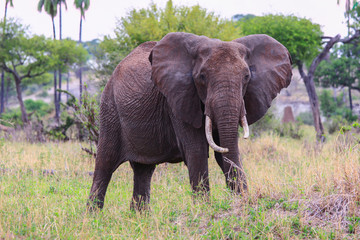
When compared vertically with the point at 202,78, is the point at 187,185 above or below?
below

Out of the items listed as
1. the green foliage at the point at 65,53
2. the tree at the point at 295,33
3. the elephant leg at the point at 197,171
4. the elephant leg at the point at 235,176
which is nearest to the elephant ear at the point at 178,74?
the elephant leg at the point at 197,171

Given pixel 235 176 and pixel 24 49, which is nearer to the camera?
pixel 235 176

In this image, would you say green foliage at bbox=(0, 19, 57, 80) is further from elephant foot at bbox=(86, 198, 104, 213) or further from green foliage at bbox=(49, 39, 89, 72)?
elephant foot at bbox=(86, 198, 104, 213)

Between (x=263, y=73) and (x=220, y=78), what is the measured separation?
0.70 meters

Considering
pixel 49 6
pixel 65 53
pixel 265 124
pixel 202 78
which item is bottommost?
pixel 265 124

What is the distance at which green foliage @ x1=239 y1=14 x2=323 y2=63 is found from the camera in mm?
18047

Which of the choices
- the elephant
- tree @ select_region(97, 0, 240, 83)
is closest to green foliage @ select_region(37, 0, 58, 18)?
tree @ select_region(97, 0, 240, 83)

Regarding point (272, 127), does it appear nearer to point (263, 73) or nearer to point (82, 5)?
point (263, 73)

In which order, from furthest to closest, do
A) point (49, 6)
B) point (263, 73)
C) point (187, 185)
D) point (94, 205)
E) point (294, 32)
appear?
point (49, 6) → point (294, 32) → point (187, 185) → point (94, 205) → point (263, 73)

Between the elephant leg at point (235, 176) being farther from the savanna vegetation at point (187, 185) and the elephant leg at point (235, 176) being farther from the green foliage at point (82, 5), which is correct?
the green foliage at point (82, 5)

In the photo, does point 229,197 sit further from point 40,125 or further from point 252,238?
point 40,125

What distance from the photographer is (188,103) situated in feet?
15.5

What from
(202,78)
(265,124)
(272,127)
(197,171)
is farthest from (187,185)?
(272,127)

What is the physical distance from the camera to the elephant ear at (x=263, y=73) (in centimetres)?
474
